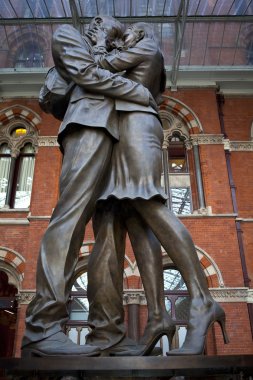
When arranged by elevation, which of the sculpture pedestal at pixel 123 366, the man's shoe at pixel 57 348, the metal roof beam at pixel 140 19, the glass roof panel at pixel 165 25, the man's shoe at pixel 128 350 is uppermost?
the glass roof panel at pixel 165 25

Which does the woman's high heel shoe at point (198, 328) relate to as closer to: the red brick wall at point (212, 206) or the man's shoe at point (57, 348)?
the man's shoe at point (57, 348)

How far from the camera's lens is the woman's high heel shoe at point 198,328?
5.95 feet

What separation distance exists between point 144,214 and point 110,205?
0.25 meters

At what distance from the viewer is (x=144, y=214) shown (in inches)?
89.7

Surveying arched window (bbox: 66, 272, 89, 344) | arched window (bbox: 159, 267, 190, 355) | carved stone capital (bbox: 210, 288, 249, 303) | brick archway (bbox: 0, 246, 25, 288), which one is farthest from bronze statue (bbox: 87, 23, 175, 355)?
brick archway (bbox: 0, 246, 25, 288)

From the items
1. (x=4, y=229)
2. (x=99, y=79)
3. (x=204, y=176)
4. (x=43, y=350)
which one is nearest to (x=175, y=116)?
(x=204, y=176)

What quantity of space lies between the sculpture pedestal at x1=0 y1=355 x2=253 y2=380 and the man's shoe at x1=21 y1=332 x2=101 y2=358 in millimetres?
86

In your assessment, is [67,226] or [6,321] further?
[6,321]

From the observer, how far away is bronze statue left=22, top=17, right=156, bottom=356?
6.13ft

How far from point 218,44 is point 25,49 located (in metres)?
5.37

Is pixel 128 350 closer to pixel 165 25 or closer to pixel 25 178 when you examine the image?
pixel 25 178

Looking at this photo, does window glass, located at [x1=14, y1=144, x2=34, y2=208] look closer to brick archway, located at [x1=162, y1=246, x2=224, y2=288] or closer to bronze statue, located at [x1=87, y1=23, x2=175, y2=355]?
brick archway, located at [x1=162, y1=246, x2=224, y2=288]

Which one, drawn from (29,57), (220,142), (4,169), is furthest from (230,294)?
(29,57)

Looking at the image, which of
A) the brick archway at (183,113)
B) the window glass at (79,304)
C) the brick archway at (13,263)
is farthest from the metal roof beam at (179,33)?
the brick archway at (13,263)
